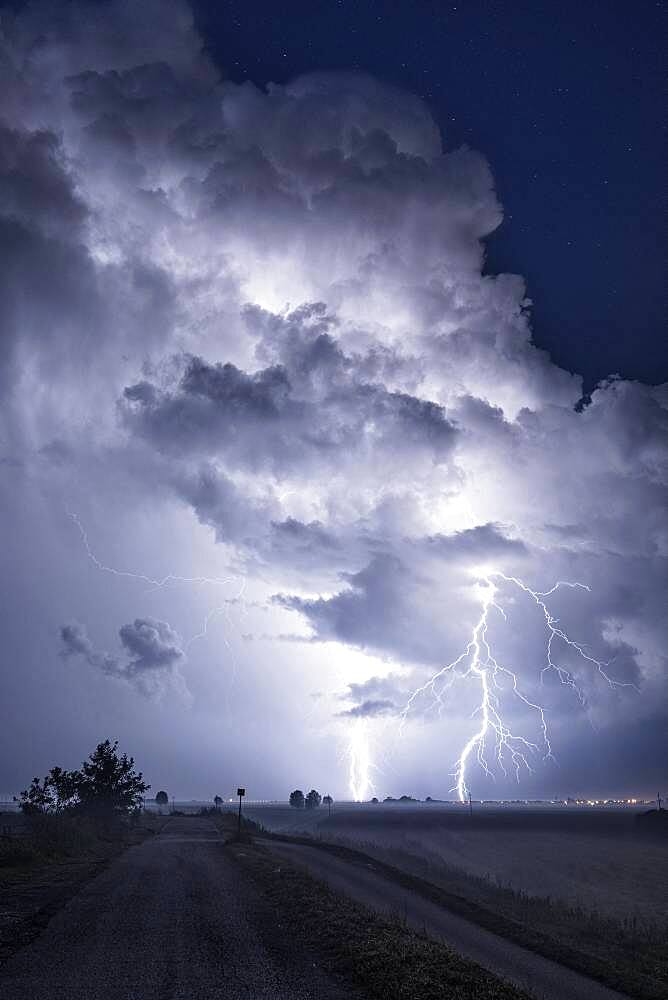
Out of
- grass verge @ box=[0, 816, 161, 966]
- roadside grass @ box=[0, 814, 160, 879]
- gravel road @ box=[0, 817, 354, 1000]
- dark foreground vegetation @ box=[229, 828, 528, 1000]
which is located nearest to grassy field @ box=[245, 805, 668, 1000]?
dark foreground vegetation @ box=[229, 828, 528, 1000]

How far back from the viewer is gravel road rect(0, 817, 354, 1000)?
9.59 m

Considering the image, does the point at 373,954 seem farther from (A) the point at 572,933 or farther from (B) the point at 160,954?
(A) the point at 572,933

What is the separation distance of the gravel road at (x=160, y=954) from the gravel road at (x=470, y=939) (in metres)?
5.64

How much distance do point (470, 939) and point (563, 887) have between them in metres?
25.0

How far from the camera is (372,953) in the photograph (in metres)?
11.6

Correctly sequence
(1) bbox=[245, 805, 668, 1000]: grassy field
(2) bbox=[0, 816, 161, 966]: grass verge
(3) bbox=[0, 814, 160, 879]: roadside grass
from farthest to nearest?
(3) bbox=[0, 814, 160, 879]: roadside grass
(1) bbox=[245, 805, 668, 1000]: grassy field
(2) bbox=[0, 816, 161, 966]: grass verge

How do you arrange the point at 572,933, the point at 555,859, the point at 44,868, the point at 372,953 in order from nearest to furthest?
the point at 372,953 < the point at 572,933 < the point at 44,868 < the point at 555,859

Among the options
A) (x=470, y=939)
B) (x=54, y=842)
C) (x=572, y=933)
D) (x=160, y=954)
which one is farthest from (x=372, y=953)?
(x=54, y=842)

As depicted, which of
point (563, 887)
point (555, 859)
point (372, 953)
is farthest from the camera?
point (555, 859)

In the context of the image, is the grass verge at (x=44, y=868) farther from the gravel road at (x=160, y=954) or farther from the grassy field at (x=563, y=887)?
the grassy field at (x=563, y=887)

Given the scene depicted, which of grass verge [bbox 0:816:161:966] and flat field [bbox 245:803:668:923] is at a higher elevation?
grass verge [bbox 0:816:161:966]

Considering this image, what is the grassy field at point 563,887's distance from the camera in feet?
61.8

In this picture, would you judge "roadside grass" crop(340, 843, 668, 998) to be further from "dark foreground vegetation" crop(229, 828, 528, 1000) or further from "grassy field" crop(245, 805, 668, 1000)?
"dark foreground vegetation" crop(229, 828, 528, 1000)

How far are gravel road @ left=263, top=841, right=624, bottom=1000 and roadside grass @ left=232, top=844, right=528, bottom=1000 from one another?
2715 millimetres
